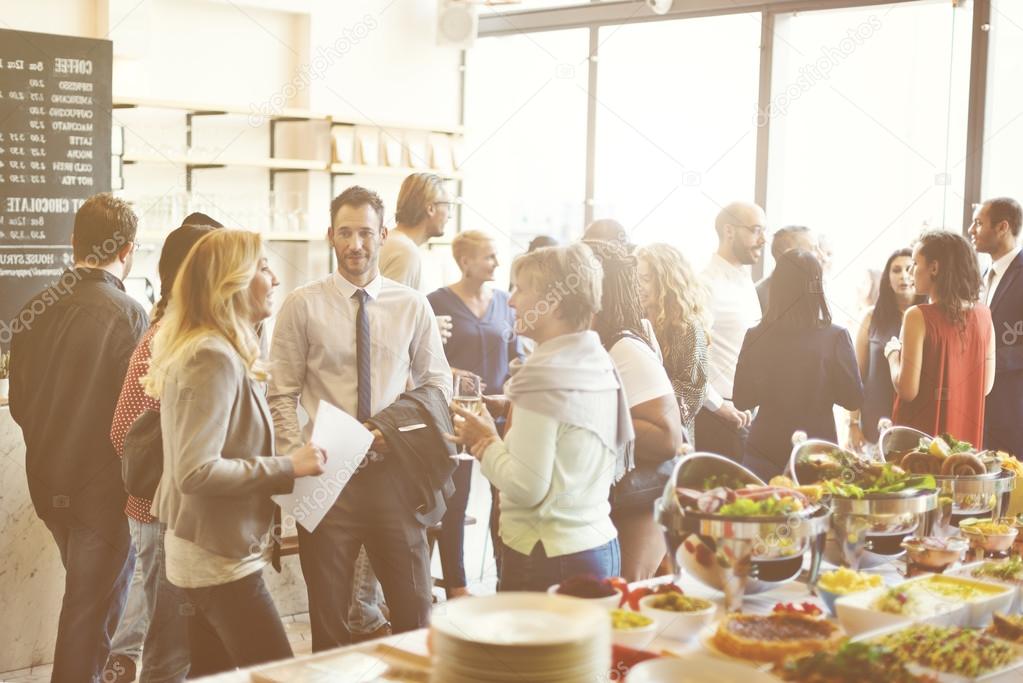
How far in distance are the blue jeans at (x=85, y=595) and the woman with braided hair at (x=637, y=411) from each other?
4.78 ft

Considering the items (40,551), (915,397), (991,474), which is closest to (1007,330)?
(915,397)

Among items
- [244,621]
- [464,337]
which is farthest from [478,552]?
[244,621]

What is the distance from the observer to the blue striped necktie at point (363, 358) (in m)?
3.07

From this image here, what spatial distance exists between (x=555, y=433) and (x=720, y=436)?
2112mm

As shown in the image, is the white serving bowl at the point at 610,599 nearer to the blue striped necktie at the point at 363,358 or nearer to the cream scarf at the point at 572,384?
the cream scarf at the point at 572,384

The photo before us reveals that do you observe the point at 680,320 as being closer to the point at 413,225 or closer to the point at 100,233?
the point at 413,225

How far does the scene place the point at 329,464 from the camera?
9.16 ft

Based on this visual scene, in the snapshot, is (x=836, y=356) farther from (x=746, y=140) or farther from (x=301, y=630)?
(x=746, y=140)

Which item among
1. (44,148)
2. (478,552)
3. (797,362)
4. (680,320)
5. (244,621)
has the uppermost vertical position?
(44,148)

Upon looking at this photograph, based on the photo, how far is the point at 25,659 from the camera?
149 inches

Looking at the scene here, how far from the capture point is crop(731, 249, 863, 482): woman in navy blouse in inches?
148

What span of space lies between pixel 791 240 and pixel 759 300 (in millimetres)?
330

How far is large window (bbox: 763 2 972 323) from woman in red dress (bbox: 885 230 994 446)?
1521 mm

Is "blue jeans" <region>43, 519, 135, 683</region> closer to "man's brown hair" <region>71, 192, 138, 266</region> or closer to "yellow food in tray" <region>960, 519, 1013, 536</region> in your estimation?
"man's brown hair" <region>71, 192, 138, 266</region>
